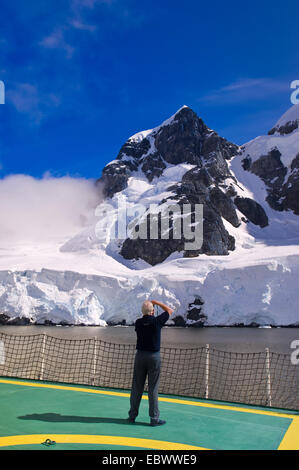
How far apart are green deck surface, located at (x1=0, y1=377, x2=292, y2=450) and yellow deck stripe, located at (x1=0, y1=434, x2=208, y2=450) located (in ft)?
0.31

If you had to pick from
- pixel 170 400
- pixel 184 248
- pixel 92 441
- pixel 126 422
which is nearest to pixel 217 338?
pixel 170 400

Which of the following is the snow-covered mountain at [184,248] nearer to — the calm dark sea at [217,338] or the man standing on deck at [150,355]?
the calm dark sea at [217,338]

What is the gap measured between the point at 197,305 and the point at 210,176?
62.0 meters

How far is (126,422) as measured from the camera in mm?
5594

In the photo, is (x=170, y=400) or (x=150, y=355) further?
(x=170, y=400)

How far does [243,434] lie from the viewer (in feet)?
17.0

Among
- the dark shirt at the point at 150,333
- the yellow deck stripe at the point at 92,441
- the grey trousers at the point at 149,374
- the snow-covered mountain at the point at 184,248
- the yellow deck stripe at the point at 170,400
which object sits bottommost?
the yellow deck stripe at the point at 170,400

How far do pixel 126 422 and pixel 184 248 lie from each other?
251ft

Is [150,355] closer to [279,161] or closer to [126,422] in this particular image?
[126,422]

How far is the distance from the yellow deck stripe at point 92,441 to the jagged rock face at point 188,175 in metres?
75.7

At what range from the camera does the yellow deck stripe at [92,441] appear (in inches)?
183

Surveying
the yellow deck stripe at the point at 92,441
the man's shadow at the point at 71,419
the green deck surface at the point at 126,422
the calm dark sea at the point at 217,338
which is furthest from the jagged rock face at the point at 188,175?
the yellow deck stripe at the point at 92,441

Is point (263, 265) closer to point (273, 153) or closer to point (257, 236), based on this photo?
point (257, 236)
